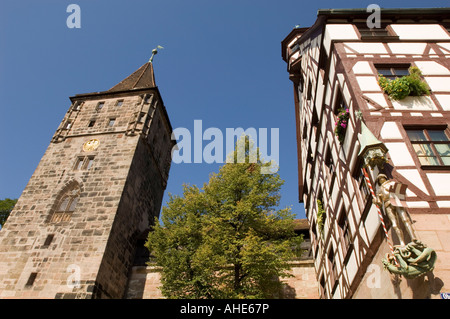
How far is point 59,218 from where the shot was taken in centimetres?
1780

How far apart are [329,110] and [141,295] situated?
13456 mm

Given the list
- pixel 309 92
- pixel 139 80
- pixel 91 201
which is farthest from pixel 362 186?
pixel 139 80

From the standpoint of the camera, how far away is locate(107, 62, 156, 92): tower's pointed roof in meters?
26.1

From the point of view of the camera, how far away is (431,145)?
8492 mm

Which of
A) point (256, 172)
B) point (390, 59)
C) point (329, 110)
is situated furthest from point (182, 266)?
point (390, 59)

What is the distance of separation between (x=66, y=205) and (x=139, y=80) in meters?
12.9

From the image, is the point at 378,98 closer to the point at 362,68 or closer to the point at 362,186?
the point at 362,68

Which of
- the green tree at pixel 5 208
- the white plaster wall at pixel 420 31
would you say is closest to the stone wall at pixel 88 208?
the green tree at pixel 5 208

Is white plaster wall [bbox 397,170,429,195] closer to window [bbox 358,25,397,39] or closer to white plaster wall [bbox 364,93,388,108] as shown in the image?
white plaster wall [bbox 364,93,388,108]

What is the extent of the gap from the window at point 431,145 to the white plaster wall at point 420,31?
15.2ft

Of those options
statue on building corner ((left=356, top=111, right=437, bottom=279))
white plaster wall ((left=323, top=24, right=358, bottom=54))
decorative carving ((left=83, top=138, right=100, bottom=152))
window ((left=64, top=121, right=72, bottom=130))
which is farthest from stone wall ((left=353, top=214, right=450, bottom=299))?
window ((left=64, top=121, right=72, bottom=130))

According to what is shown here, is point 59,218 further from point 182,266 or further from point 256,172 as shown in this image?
point 256,172

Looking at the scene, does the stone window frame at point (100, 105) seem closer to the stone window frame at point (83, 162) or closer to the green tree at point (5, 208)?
the stone window frame at point (83, 162)
